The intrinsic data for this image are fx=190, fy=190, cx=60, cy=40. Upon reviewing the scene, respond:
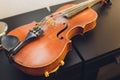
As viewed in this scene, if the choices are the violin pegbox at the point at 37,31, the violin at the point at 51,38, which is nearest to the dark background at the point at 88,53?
the violin at the point at 51,38

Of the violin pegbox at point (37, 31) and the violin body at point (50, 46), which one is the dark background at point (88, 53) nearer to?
the violin body at point (50, 46)

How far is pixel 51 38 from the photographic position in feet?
2.40

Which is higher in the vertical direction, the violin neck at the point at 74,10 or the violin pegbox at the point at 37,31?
the violin pegbox at the point at 37,31

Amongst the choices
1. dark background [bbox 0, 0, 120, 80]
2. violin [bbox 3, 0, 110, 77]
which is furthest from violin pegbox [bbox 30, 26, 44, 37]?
dark background [bbox 0, 0, 120, 80]

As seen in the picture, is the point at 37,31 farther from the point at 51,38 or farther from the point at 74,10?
the point at 74,10

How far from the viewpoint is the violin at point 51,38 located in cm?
66

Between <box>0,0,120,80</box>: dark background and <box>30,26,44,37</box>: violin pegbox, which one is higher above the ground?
<box>30,26,44,37</box>: violin pegbox

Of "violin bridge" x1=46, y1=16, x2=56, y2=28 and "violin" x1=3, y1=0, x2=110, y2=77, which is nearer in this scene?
"violin" x1=3, y1=0, x2=110, y2=77

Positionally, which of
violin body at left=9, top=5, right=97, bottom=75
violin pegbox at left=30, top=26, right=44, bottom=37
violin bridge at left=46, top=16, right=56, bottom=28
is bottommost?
violin body at left=9, top=5, right=97, bottom=75

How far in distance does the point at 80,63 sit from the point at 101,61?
11 cm

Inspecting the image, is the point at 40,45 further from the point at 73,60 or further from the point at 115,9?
the point at 115,9

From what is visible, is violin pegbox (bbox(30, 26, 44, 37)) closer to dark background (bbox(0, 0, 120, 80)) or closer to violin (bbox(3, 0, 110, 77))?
violin (bbox(3, 0, 110, 77))

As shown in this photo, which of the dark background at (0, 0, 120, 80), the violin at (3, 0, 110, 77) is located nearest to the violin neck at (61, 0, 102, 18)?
the violin at (3, 0, 110, 77)

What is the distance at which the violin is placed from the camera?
0.66m
